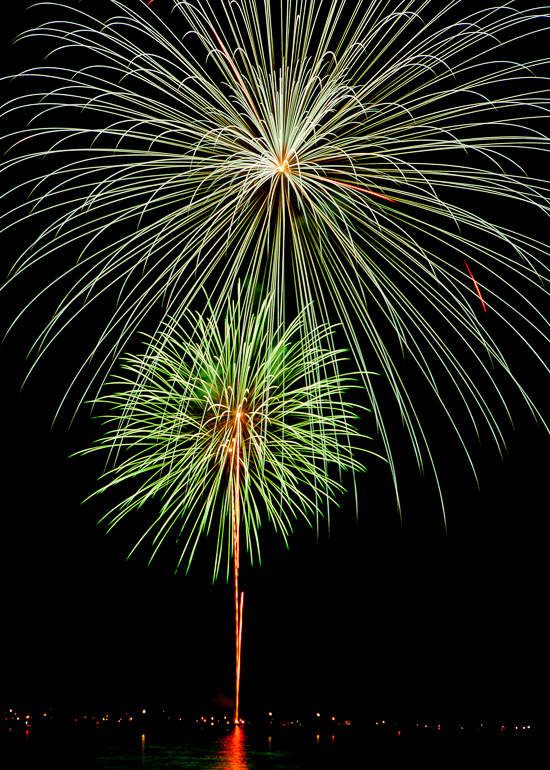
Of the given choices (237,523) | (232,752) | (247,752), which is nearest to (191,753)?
(232,752)

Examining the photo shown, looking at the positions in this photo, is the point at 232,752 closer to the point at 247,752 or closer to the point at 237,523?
the point at 247,752

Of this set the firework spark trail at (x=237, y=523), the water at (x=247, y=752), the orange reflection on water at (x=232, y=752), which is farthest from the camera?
the firework spark trail at (x=237, y=523)

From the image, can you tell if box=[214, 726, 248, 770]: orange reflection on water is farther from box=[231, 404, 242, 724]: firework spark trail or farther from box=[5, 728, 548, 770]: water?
box=[231, 404, 242, 724]: firework spark trail

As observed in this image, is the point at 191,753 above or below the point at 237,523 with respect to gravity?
below

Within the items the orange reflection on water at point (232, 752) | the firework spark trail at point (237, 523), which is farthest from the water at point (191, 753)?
the firework spark trail at point (237, 523)

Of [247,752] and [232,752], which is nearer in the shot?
[232,752]

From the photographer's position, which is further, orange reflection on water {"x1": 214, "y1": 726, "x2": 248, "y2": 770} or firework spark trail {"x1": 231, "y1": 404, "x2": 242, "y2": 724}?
firework spark trail {"x1": 231, "y1": 404, "x2": 242, "y2": 724}

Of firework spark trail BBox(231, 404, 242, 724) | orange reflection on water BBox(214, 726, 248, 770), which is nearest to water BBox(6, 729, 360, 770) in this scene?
orange reflection on water BBox(214, 726, 248, 770)

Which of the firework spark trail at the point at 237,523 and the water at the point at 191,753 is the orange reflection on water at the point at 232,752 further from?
the firework spark trail at the point at 237,523
